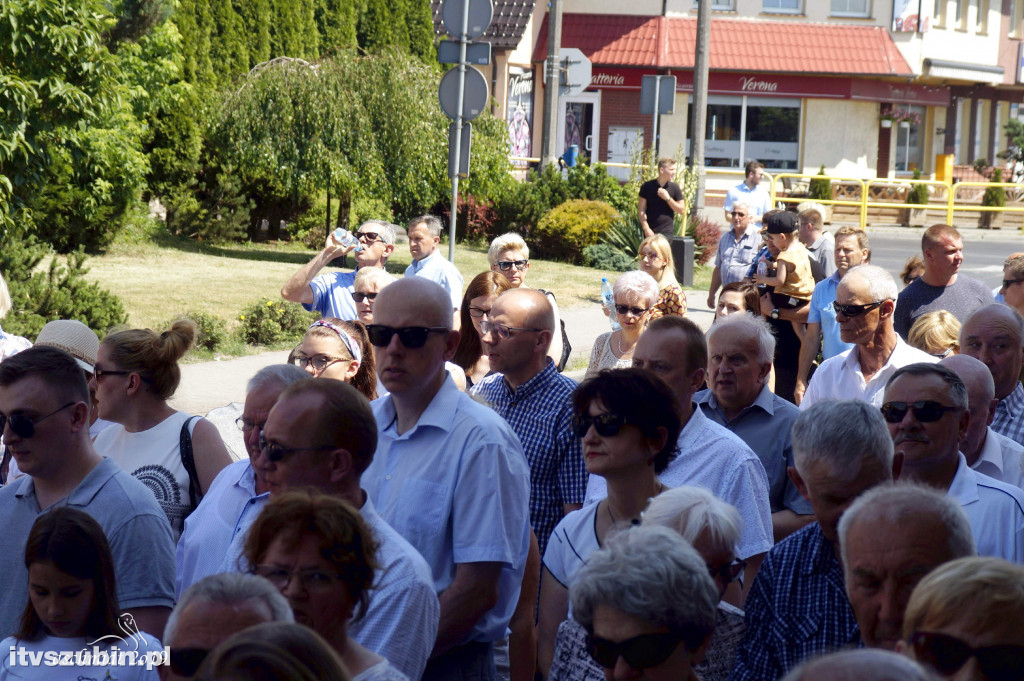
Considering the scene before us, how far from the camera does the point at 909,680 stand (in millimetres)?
1893

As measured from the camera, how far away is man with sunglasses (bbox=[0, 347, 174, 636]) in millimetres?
3650

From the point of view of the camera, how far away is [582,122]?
4059 cm

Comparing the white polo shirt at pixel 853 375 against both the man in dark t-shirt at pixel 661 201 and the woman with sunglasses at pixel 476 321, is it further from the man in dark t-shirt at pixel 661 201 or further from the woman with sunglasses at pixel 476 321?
the man in dark t-shirt at pixel 661 201

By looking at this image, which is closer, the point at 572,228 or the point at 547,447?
the point at 547,447

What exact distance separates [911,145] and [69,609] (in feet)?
146

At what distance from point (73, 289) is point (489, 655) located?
967 centimetres

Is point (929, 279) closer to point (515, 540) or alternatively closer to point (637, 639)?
point (515, 540)

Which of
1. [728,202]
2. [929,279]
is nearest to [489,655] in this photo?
[929,279]

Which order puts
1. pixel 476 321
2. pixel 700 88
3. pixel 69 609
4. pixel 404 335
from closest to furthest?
pixel 69 609
pixel 404 335
pixel 476 321
pixel 700 88

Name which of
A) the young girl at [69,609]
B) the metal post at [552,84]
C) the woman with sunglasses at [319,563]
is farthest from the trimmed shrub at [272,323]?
the woman with sunglasses at [319,563]

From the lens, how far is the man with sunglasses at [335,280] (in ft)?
26.0

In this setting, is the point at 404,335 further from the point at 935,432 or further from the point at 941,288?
the point at 941,288

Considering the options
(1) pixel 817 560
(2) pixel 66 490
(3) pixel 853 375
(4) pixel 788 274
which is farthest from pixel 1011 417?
(2) pixel 66 490

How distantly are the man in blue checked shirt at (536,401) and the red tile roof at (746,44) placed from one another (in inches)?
1377
